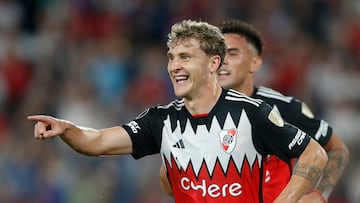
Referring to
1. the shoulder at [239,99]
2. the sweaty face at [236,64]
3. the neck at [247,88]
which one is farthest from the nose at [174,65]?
the neck at [247,88]

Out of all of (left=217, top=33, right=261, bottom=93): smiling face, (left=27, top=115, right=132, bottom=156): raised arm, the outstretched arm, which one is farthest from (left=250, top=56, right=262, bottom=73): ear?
(left=27, top=115, right=132, bottom=156): raised arm

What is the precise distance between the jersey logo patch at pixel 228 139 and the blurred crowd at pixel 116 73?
16.6ft

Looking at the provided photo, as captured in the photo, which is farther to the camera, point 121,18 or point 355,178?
point 121,18

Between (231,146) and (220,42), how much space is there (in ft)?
2.59

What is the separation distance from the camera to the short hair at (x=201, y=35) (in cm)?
738

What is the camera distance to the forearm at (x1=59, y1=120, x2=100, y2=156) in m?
7.19

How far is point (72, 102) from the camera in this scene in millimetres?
13570

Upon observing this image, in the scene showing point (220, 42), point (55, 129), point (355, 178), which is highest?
point (220, 42)

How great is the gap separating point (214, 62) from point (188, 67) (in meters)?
Result: 0.27

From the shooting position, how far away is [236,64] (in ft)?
28.9

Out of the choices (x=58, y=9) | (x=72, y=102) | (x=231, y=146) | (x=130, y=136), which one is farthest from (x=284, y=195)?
(x=58, y=9)

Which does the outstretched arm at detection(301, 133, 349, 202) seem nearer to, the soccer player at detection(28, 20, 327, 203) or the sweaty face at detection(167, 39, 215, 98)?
the soccer player at detection(28, 20, 327, 203)

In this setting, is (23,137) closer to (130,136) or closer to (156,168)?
(156,168)

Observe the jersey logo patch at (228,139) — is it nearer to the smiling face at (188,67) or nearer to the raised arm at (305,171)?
the smiling face at (188,67)
